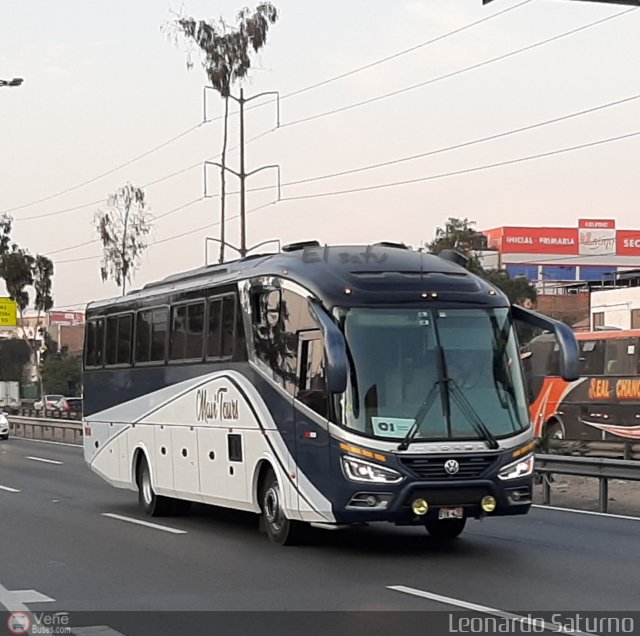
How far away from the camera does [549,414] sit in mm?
35094

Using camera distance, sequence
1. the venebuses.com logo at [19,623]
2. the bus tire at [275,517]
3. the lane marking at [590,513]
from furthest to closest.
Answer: the lane marking at [590,513] → the bus tire at [275,517] → the venebuses.com logo at [19,623]

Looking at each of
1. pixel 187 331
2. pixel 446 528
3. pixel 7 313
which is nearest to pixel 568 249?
pixel 7 313

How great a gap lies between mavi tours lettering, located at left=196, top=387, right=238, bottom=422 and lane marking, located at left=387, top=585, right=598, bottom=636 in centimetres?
478

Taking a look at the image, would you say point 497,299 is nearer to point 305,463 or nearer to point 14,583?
point 305,463

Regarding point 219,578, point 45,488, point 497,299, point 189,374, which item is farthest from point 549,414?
point 219,578

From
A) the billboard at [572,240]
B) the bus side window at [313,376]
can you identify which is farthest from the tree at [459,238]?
the bus side window at [313,376]

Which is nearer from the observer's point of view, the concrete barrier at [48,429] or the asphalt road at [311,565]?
the asphalt road at [311,565]

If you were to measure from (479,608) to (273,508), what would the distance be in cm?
479

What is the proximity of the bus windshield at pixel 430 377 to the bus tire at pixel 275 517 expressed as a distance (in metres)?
1.81

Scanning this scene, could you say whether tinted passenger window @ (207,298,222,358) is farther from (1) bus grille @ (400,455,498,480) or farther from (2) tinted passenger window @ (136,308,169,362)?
(1) bus grille @ (400,455,498,480)

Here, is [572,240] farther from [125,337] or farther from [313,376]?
[313,376]

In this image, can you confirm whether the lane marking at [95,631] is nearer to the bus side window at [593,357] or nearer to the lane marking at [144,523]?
the lane marking at [144,523]

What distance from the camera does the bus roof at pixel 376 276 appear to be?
13.3 m

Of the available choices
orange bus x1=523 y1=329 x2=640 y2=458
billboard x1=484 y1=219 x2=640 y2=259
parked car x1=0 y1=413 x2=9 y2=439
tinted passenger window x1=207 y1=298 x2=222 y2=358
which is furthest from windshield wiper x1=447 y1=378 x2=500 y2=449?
billboard x1=484 y1=219 x2=640 y2=259
